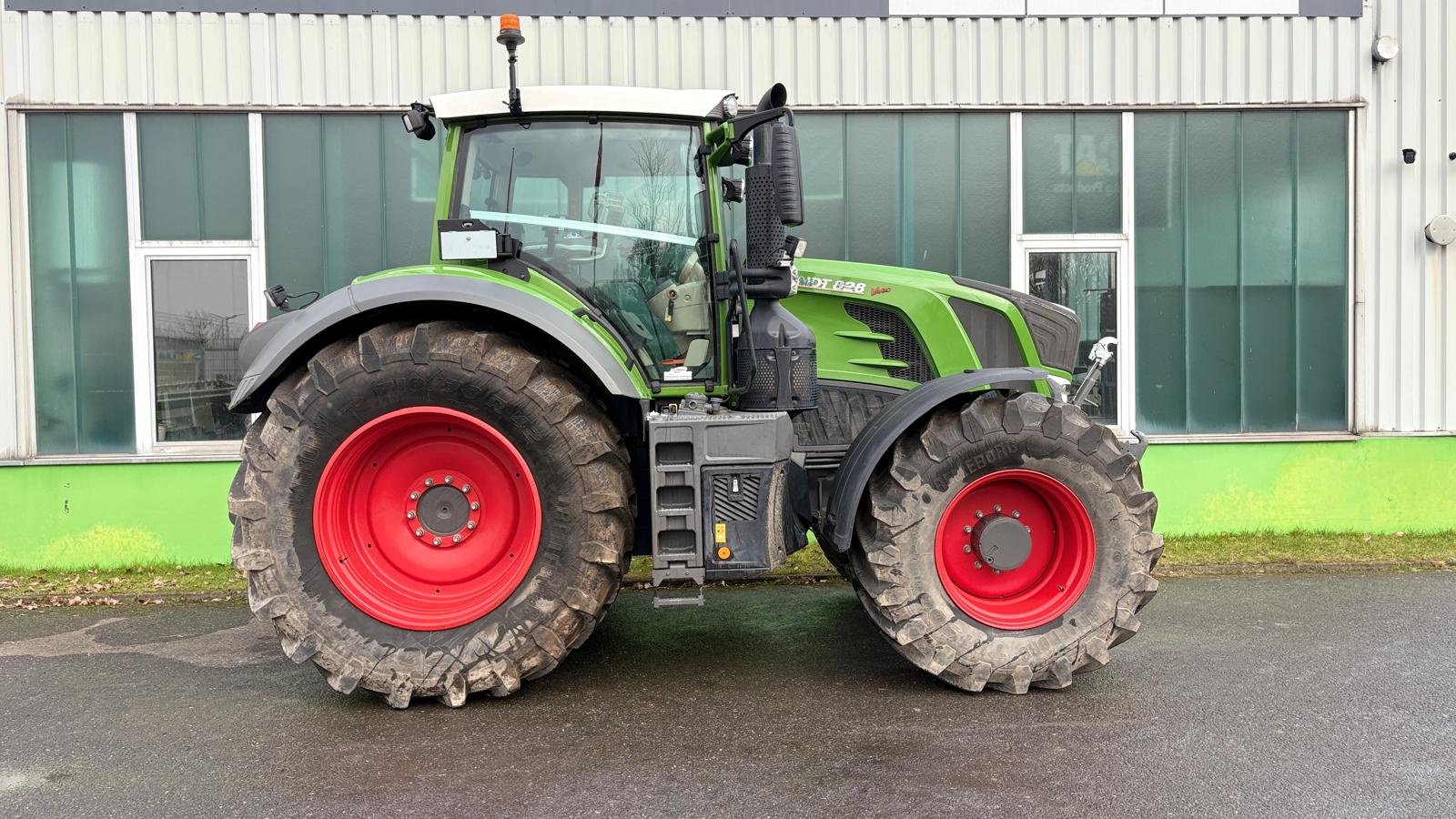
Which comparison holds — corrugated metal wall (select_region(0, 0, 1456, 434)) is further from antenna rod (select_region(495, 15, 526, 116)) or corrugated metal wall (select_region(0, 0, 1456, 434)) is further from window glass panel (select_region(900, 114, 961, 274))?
antenna rod (select_region(495, 15, 526, 116))

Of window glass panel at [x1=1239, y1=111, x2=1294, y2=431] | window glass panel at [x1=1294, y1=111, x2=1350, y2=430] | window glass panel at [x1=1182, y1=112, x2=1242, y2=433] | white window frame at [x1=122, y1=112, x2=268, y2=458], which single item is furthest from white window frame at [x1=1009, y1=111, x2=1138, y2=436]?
white window frame at [x1=122, y1=112, x2=268, y2=458]

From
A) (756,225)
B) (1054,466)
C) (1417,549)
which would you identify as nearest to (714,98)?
(756,225)

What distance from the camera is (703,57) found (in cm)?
755

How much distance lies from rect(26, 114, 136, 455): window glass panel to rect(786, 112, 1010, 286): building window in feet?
16.6

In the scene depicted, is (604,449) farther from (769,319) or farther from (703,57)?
(703,57)

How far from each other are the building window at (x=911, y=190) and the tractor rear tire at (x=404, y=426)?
3972 millimetres

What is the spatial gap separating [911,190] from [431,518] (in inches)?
189

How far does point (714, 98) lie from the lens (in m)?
4.55

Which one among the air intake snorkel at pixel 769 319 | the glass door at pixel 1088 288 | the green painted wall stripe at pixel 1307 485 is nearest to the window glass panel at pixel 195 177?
the air intake snorkel at pixel 769 319

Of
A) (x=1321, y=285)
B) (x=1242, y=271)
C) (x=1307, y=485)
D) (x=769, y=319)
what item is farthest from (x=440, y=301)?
(x=1321, y=285)

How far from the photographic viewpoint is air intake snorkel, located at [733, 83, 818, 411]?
4.39 m

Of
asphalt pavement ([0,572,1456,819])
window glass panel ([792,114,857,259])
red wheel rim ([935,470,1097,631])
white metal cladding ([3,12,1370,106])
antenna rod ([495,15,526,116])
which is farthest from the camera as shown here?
window glass panel ([792,114,857,259])

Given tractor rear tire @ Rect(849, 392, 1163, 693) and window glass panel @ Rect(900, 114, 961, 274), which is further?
window glass panel @ Rect(900, 114, 961, 274)

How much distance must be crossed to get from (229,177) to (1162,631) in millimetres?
6909
